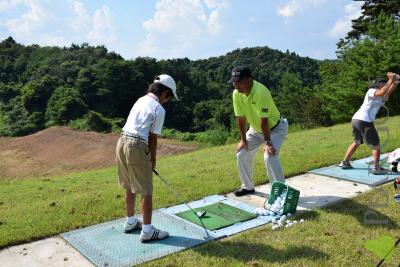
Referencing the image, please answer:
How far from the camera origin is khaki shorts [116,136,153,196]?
14.3 feet

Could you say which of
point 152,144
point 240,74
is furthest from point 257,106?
point 152,144

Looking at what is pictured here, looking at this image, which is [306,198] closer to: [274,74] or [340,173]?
[340,173]

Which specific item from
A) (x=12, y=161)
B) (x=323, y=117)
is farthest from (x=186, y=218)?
(x=12, y=161)

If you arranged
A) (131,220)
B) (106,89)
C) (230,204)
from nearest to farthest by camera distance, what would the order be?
(131,220), (230,204), (106,89)

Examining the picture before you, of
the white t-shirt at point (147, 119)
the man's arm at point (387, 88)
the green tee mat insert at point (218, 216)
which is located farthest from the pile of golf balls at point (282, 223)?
the man's arm at point (387, 88)

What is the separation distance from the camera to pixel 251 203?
5.86 m

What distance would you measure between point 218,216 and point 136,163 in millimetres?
1523

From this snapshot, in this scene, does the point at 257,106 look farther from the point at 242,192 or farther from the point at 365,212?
the point at 365,212

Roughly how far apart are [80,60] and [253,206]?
79.0m

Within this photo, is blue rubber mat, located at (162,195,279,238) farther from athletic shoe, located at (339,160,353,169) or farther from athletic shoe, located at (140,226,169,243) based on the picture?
athletic shoe, located at (339,160,353,169)

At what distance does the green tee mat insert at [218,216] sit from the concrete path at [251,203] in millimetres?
425

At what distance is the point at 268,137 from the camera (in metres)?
5.48

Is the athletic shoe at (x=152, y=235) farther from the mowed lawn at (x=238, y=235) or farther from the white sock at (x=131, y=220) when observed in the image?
the mowed lawn at (x=238, y=235)

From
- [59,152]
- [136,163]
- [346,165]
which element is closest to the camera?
[136,163]
